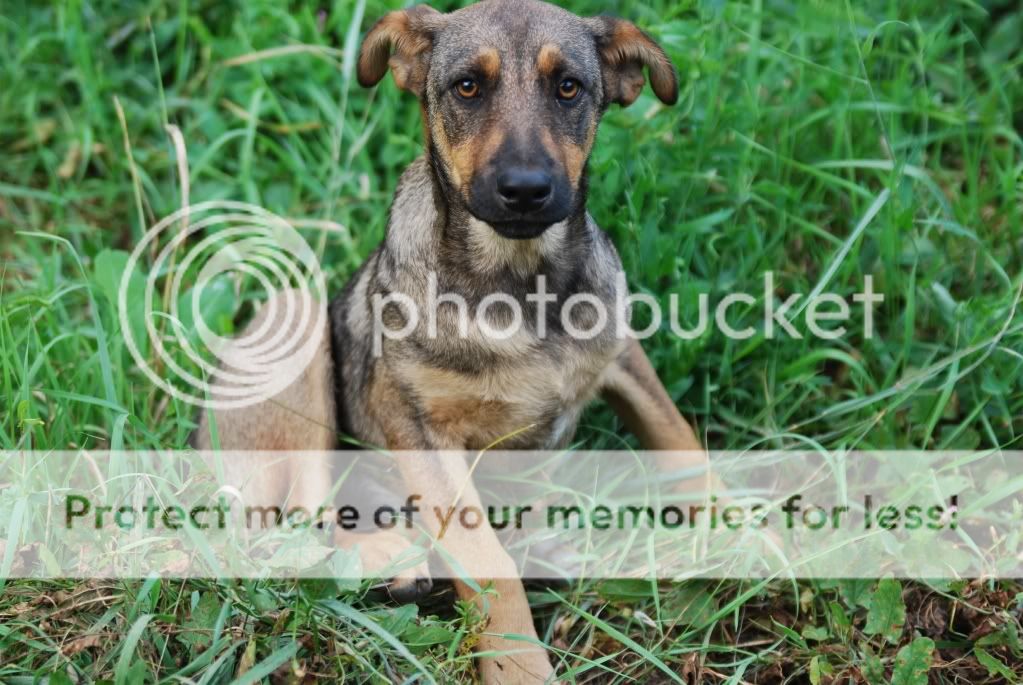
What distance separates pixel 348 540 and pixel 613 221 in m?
1.75

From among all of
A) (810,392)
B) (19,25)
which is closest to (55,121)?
(19,25)

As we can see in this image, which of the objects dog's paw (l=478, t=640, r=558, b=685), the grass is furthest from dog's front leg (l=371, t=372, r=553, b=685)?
the grass

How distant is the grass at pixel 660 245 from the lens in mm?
3646

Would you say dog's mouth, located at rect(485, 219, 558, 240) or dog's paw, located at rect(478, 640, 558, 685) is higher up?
dog's mouth, located at rect(485, 219, 558, 240)

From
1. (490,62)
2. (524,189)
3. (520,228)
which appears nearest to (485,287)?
(520,228)

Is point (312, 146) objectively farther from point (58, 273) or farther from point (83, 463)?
point (83, 463)

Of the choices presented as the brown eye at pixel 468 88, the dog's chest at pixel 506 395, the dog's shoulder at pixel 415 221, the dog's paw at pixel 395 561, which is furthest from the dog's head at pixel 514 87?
the dog's paw at pixel 395 561

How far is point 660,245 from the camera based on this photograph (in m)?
4.82

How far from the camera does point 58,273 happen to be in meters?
5.35

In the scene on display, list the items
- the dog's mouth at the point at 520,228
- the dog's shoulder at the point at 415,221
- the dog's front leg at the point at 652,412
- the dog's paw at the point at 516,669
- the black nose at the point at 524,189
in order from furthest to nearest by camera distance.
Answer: the dog's front leg at the point at 652,412 < the dog's shoulder at the point at 415,221 < the dog's paw at the point at 516,669 < the dog's mouth at the point at 520,228 < the black nose at the point at 524,189

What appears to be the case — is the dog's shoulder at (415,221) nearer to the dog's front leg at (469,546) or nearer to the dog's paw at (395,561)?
the dog's front leg at (469,546)

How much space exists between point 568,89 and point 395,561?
172 cm

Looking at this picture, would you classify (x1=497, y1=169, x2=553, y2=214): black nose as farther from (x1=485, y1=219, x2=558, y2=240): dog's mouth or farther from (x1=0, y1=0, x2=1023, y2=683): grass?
(x1=0, y1=0, x2=1023, y2=683): grass

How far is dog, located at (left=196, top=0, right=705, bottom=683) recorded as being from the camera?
3.81 metres
